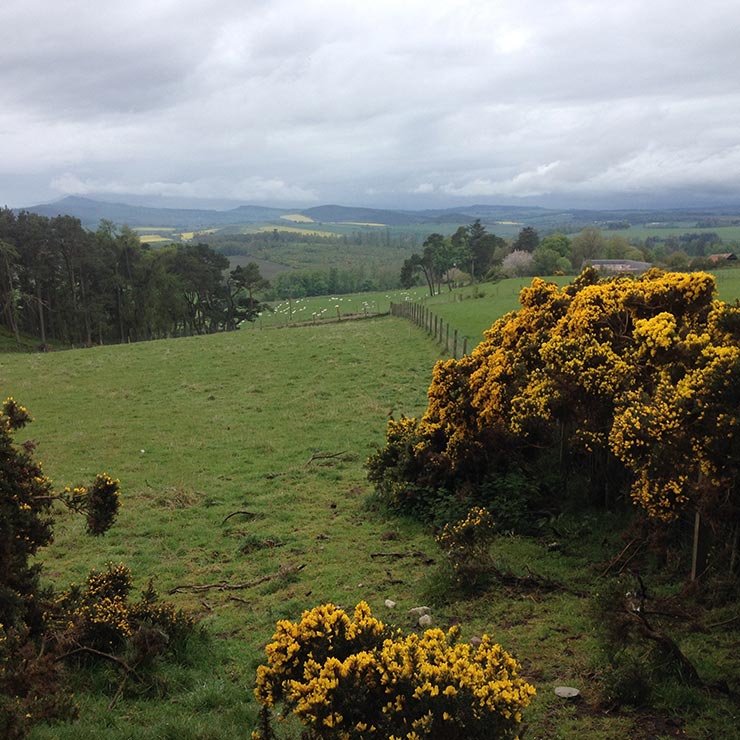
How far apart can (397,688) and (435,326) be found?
32.9 meters

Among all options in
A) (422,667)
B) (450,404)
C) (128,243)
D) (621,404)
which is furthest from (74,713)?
(128,243)

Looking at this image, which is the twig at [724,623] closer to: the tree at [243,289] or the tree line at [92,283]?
the tree line at [92,283]

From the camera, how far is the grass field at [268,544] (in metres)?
6.17

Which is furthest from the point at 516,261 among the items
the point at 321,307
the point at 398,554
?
the point at 398,554

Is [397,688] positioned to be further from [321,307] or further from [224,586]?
[321,307]

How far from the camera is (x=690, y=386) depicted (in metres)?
7.19

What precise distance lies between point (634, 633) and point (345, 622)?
10.7 feet

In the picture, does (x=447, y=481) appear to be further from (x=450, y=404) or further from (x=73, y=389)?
(x=73, y=389)

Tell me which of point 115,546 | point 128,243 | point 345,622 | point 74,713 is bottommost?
point 115,546

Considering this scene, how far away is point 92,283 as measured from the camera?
68812 mm

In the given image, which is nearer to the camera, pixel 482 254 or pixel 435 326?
pixel 435 326

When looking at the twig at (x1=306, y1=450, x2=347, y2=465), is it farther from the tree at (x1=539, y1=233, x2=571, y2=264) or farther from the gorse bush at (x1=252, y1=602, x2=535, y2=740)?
the tree at (x1=539, y1=233, x2=571, y2=264)

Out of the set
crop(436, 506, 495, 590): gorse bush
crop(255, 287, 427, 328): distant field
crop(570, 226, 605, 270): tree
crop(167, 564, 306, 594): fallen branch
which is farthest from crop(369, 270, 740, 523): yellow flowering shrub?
crop(570, 226, 605, 270): tree

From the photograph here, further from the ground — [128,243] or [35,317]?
[128,243]
